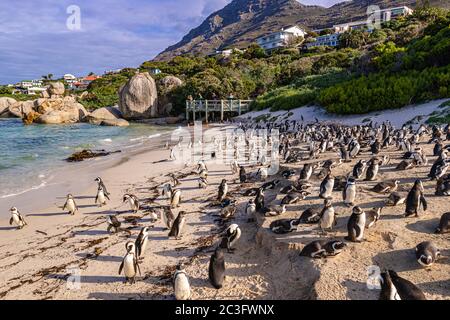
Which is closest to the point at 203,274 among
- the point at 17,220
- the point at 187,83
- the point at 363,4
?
the point at 17,220

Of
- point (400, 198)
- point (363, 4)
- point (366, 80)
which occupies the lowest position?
point (400, 198)

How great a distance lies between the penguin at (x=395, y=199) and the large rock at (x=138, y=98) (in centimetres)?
4477

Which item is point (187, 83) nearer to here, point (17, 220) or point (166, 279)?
point (17, 220)

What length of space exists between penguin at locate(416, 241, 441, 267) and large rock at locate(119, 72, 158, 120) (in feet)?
153

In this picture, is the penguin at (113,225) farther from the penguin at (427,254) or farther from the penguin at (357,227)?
the penguin at (427,254)

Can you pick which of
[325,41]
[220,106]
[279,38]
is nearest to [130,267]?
[220,106]

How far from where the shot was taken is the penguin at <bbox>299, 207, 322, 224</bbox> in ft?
23.2

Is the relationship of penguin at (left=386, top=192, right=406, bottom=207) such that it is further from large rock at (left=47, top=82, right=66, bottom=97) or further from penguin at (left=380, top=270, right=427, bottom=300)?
large rock at (left=47, top=82, right=66, bottom=97)

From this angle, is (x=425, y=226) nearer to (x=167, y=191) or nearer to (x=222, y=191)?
(x=222, y=191)

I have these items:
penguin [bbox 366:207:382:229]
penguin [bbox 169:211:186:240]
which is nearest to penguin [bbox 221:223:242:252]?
penguin [bbox 169:211:186:240]

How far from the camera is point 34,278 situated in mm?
6633

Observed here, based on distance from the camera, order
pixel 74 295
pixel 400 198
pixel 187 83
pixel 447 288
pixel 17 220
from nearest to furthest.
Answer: pixel 447 288 < pixel 74 295 < pixel 400 198 < pixel 17 220 < pixel 187 83

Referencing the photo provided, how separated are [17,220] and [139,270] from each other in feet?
15.4

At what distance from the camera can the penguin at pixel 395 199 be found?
7.34 m
